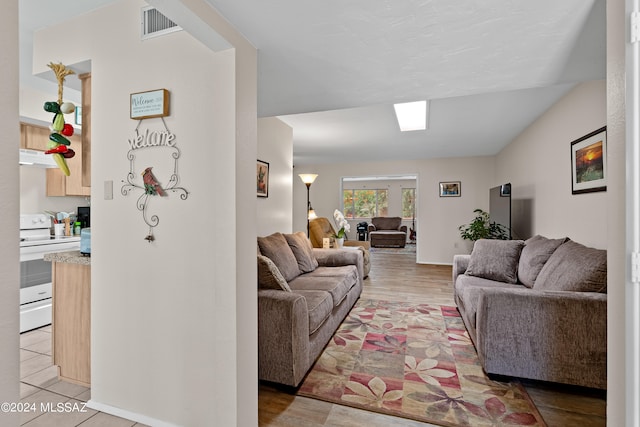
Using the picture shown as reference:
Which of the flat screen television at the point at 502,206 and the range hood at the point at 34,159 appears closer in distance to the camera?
the range hood at the point at 34,159

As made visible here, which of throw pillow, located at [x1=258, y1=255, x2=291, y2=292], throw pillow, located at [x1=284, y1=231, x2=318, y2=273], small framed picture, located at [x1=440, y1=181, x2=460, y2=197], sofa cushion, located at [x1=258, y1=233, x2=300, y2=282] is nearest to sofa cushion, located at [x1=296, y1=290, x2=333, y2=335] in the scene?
throw pillow, located at [x1=258, y1=255, x2=291, y2=292]

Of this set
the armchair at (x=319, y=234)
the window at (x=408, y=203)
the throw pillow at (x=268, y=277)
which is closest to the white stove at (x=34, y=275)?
the throw pillow at (x=268, y=277)

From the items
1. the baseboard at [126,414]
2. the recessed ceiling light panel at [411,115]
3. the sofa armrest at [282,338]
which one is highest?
the recessed ceiling light panel at [411,115]

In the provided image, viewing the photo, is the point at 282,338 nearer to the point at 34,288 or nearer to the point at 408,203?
the point at 34,288

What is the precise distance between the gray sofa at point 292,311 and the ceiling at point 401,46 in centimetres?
139

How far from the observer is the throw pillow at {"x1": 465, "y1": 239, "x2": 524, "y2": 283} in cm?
308

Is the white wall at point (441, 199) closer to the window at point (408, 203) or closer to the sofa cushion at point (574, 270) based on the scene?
the sofa cushion at point (574, 270)

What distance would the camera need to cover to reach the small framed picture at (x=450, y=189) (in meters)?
6.41

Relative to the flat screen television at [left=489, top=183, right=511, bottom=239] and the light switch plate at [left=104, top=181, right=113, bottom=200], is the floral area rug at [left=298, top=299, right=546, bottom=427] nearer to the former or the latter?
the light switch plate at [left=104, top=181, right=113, bottom=200]

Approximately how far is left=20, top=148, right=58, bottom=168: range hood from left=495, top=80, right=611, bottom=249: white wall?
5.41 meters

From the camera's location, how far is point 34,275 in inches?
120

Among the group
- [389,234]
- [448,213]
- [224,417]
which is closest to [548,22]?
[224,417]

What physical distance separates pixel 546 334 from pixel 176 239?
233cm

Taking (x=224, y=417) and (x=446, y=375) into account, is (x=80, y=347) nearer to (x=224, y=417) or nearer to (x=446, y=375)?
(x=224, y=417)
